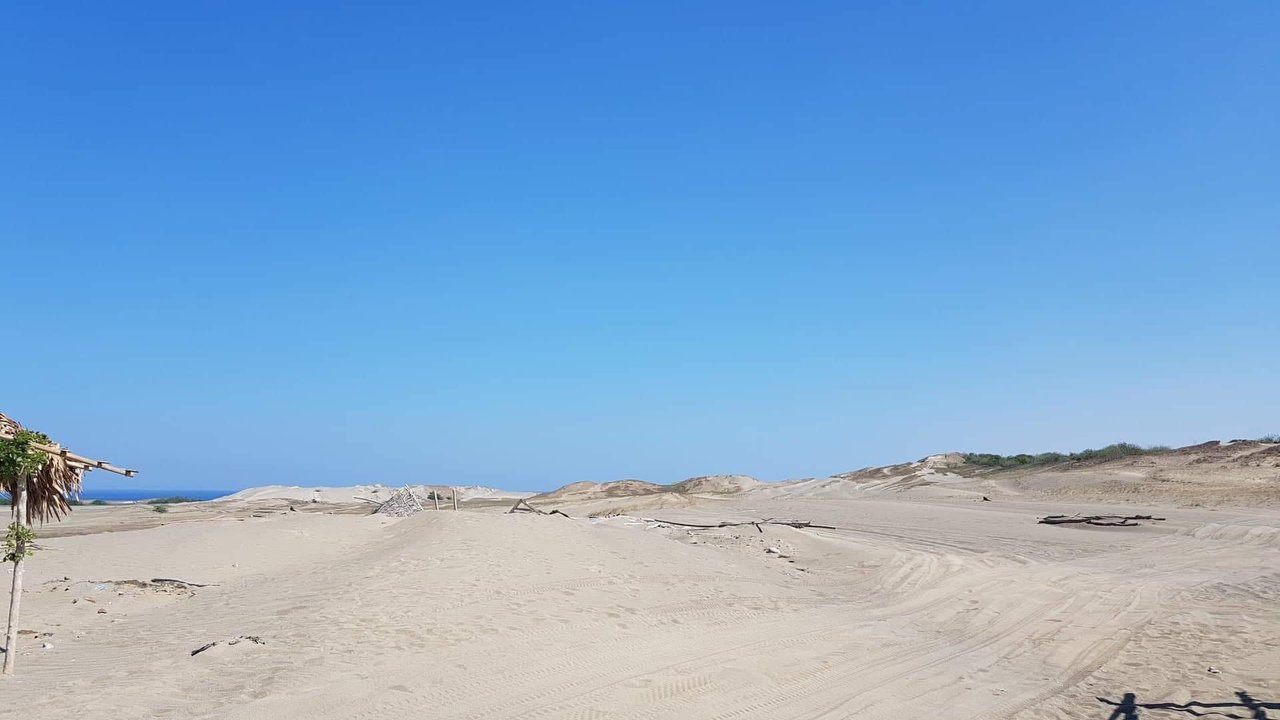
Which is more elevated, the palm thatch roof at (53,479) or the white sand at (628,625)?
the palm thatch roof at (53,479)

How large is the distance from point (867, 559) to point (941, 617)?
5.85 meters

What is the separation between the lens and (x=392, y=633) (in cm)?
1003

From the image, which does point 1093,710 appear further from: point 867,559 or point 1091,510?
point 1091,510

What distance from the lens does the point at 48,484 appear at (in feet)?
29.9

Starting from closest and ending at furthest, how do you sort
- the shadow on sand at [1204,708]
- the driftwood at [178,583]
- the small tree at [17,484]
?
the shadow on sand at [1204,708] → the small tree at [17,484] → the driftwood at [178,583]

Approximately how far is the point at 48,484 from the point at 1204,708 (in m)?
12.9

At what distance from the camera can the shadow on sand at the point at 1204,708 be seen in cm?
803

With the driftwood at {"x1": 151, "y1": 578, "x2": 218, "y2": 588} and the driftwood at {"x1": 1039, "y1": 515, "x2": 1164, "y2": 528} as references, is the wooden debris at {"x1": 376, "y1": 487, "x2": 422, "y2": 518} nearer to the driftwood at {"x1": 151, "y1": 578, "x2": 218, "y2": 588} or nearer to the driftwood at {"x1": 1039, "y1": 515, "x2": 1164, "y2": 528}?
the driftwood at {"x1": 151, "y1": 578, "x2": 218, "y2": 588}

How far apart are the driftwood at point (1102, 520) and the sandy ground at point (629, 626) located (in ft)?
11.1

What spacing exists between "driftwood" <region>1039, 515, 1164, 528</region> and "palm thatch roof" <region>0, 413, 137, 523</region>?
26.4 m

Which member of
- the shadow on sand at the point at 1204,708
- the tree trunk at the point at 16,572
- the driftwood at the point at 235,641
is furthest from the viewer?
the driftwood at the point at 235,641

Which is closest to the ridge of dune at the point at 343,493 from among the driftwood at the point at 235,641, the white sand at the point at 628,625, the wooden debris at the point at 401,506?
the wooden debris at the point at 401,506

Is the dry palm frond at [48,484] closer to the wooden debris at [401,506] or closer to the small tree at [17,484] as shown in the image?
the small tree at [17,484]

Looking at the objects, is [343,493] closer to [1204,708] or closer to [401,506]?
[401,506]
